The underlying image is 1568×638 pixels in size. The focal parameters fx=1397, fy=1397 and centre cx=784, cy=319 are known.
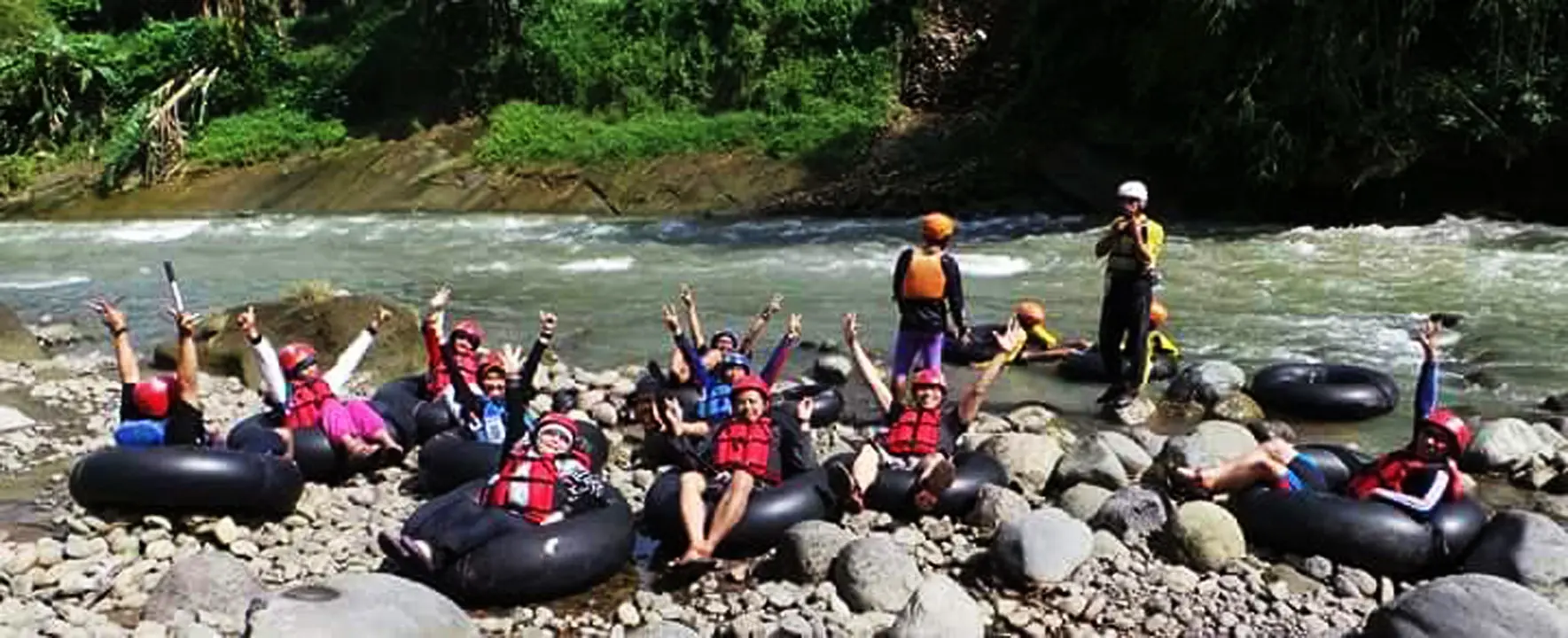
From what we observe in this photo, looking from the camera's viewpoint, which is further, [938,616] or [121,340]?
[121,340]

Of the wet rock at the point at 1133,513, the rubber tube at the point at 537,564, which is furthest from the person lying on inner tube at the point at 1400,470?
the rubber tube at the point at 537,564

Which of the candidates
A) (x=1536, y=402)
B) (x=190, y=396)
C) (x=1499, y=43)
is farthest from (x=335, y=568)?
(x=1499, y=43)

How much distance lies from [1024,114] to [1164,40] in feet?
12.8

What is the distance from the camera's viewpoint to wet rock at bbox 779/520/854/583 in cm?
Answer: 662

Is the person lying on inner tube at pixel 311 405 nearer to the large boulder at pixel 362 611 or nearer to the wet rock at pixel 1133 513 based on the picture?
the large boulder at pixel 362 611

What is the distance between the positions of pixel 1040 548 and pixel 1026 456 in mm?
1681

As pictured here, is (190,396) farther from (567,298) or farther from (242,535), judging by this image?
(567,298)

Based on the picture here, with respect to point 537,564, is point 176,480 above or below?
above

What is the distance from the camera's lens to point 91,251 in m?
23.3

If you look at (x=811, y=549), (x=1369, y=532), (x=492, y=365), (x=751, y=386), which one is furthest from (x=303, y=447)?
(x=1369, y=532)

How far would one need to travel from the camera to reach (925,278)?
941 centimetres

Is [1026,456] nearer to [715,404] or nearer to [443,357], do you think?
[715,404]

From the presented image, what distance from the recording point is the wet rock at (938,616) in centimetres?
581

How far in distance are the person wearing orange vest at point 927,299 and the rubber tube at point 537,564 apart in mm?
3204
